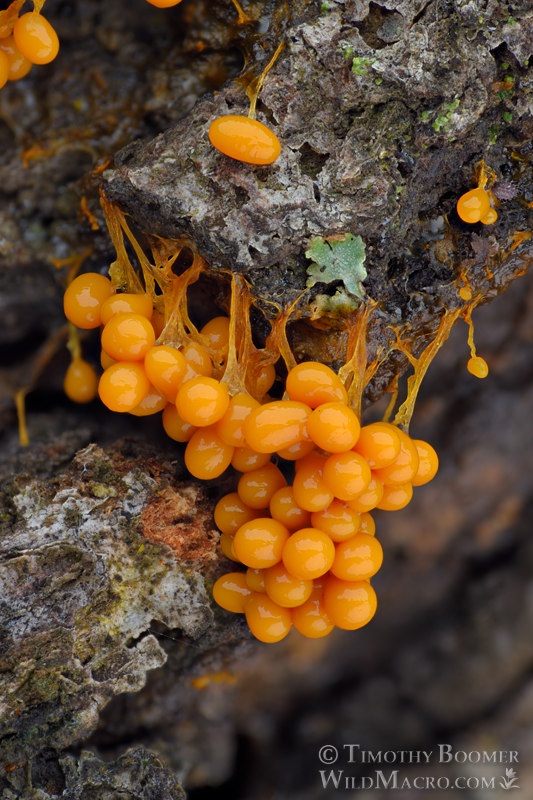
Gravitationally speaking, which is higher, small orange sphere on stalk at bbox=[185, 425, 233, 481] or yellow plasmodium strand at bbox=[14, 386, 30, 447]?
small orange sphere on stalk at bbox=[185, 425, 233, 481]

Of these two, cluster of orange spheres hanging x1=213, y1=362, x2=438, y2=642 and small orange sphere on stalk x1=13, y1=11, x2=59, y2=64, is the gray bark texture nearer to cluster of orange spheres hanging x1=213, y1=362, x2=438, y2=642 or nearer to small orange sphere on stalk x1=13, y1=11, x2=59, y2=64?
cluster of orange spheres hanging x1=213, y1=362, x2=438, y2=642

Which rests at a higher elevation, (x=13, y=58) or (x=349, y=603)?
(x=13, y=58)

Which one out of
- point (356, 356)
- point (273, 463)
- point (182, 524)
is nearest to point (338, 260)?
point (356, 356)

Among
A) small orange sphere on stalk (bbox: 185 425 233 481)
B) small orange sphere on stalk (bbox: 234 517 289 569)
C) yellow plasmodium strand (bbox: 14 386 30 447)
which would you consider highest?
small orange sphere on stalk (bbox: 185 425 233 481)

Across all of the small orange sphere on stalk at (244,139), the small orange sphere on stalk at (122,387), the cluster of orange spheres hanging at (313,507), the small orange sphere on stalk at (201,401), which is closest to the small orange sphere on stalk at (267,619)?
the cluster of orange spheres hanging at (313,507)

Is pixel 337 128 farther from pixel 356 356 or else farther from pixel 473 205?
pixel 356 356

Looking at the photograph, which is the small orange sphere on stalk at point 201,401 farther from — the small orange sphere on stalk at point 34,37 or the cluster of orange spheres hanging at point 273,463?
the small orange sphere on stalk at point 34,37

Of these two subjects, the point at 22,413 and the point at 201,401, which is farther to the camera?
the point at 22,413

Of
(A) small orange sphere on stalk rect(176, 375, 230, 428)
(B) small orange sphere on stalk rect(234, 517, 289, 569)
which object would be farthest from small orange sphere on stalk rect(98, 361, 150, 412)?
(B) small orange sphere on stalk rect(234, 517, 289, 569)

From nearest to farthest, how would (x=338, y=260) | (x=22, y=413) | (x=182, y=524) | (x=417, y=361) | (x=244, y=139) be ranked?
(x=244, y=139) → (x=338, y=260) → (x=182, y=524) → (x=417, y=361) → (x=22, y=413)
